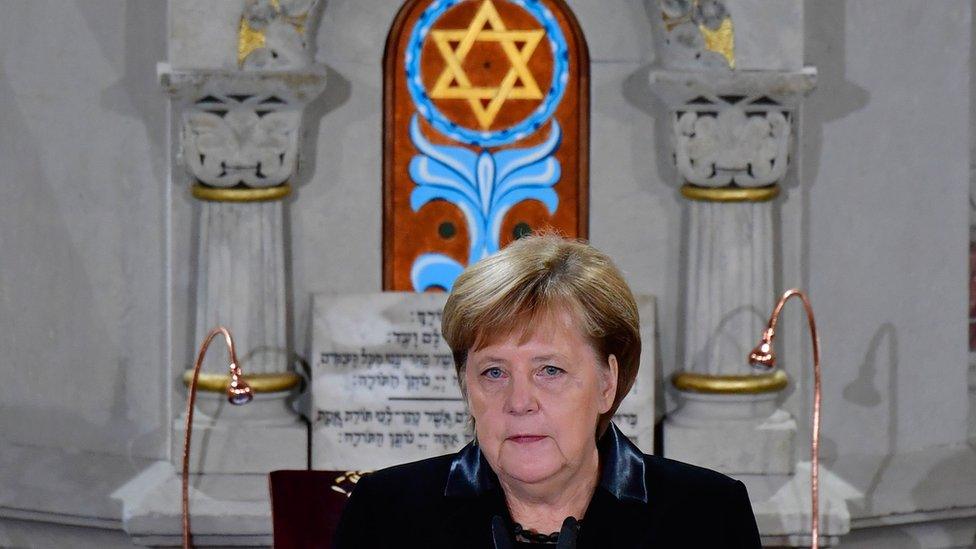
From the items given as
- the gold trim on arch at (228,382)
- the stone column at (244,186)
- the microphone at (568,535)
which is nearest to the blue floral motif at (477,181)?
the stone column at (244,186)

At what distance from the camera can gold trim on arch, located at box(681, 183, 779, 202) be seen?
17.5 ft

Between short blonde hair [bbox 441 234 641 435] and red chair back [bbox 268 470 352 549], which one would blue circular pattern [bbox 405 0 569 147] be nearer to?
red chair back [bbox 268 470 352 549]

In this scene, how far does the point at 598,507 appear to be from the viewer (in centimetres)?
301

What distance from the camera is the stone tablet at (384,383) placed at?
18.0ft

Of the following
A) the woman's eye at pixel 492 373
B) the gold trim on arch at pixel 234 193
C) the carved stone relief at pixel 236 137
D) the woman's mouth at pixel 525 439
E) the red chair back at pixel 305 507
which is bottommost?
the red chair back at pixel 305 507

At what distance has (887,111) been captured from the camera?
5.62 metres

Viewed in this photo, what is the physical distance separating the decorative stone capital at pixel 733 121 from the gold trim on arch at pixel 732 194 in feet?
0.07

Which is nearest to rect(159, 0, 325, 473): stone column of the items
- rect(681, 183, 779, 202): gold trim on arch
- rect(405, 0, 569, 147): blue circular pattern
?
rect(405, 0, 569, 147): blue circular pattern

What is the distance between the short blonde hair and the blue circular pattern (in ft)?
8.65

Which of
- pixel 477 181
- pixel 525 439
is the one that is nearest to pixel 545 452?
pixel 525 439

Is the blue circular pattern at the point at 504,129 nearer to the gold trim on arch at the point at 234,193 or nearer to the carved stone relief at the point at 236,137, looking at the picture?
the carved stone relief at the point at 236,137

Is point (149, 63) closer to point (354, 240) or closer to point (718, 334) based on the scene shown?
point (354, 240)

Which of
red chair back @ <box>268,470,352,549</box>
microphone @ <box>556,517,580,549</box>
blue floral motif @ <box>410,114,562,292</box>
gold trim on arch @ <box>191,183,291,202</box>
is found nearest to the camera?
microphone @ <box>556,517,580,549</box>

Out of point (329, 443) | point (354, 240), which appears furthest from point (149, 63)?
point (329, 443)
